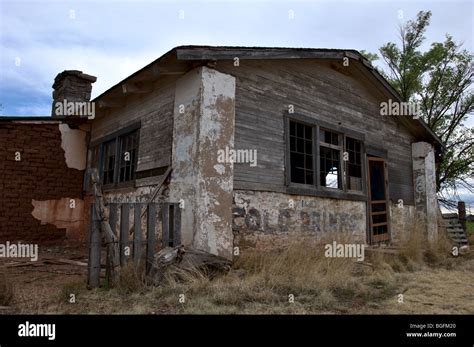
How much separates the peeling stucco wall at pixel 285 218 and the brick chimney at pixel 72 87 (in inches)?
314

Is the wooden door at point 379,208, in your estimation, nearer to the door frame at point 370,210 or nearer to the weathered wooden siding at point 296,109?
the door frame at point 370,210

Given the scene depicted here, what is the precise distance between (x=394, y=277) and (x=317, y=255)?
1.48 meters

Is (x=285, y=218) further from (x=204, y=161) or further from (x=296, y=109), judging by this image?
(x=296, y=109)

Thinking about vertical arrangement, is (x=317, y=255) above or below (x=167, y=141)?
below

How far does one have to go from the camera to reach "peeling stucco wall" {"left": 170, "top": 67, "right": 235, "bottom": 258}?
6.54 meters

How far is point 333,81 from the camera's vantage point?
32.5 ft

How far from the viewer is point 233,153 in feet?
23.5

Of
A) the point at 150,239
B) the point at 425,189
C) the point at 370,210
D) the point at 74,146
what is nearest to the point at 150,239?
the point at 150,239

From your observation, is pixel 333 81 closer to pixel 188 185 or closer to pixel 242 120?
pixel 242 120

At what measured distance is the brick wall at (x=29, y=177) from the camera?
10422mm

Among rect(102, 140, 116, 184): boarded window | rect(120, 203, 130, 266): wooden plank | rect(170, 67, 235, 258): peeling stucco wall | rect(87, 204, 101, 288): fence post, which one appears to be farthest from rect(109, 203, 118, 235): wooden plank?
rect(102, 140, 116, 184): boarded window

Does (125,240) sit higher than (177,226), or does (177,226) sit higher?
(177,226)

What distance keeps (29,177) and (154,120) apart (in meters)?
4.74
